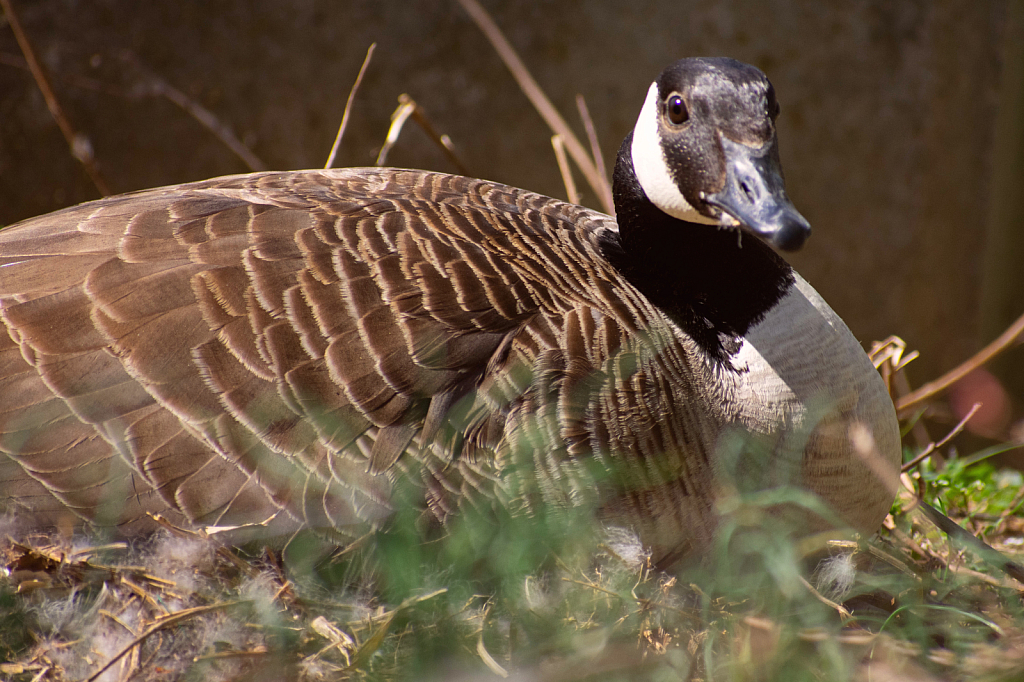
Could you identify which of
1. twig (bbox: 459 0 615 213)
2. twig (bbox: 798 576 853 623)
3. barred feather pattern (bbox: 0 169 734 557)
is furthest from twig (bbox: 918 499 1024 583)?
twig (bbox: 459 0 615 213)

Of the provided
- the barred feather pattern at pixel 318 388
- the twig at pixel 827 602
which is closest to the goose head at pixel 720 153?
the barred feather pattern at pixel 318 388

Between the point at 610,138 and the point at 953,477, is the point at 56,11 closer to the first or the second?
the point at 610,138

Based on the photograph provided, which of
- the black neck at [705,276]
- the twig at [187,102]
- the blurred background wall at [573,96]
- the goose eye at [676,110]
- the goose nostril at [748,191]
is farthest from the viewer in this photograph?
the blurred background wall at [573,96]

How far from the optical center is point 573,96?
157 inches

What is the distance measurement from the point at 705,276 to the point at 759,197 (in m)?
0.45

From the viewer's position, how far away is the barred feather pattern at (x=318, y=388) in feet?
5.89

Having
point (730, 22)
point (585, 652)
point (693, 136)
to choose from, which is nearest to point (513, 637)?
point (585, 652)

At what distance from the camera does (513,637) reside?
1.67 meters

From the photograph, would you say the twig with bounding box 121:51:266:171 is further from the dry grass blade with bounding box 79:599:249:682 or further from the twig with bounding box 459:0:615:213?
the dry grass blade with bounding box 79:599:249:682

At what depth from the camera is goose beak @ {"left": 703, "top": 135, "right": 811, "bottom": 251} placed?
62.4 inches

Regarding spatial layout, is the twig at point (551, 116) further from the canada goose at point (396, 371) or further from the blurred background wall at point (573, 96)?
the canada goose at point (396, 371)

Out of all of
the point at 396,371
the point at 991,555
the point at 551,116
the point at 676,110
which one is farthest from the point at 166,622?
the point at 551,116

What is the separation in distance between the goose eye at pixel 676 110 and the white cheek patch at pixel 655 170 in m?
0.07

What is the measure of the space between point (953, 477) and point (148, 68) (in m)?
3.72
